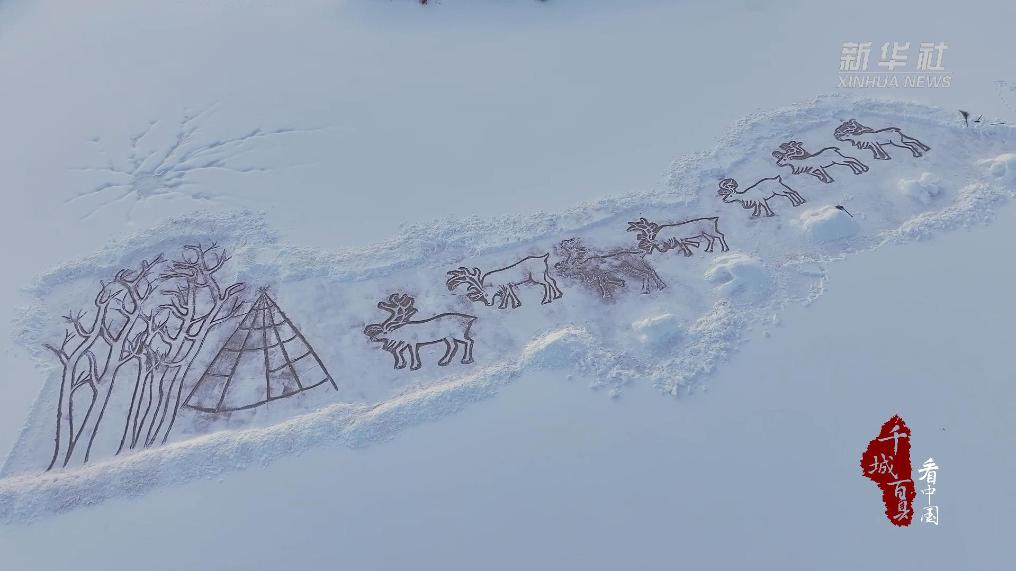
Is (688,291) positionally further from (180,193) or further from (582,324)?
(180,193)

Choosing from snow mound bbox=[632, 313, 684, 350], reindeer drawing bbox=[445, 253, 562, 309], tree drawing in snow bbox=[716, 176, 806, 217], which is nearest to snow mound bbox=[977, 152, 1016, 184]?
tree drawing in snow bbox=[716, 176, 806, 217]

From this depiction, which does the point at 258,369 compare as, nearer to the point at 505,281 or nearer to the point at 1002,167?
the point at 505,281

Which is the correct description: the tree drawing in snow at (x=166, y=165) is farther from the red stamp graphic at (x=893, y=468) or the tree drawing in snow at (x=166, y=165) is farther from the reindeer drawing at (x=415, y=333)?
the red stamp graphic at (x=893, y=468)

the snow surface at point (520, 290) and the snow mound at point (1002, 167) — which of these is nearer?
the snow surface at point (520, 290)

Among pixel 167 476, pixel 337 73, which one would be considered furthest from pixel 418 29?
pixel 167 476

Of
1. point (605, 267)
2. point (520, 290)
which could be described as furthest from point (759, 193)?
point (520, 290)

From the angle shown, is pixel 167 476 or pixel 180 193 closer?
pixel 167 476
